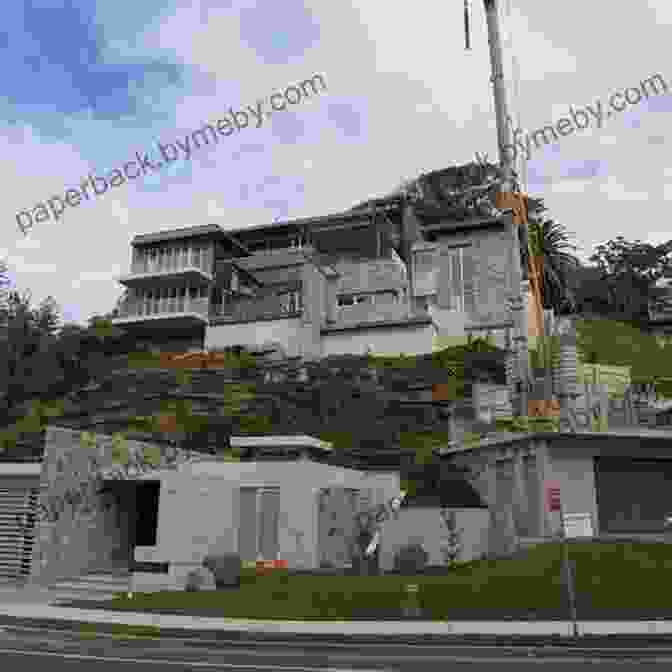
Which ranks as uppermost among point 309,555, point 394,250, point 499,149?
point 394,250

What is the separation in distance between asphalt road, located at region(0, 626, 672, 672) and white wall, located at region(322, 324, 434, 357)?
30013mm

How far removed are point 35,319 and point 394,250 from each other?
26.4m

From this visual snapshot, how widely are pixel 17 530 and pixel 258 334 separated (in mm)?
25710

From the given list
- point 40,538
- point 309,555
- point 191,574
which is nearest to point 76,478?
point 40,538

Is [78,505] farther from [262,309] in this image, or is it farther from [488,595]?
[262,309]

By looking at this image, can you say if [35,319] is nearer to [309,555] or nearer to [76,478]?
[76,478]

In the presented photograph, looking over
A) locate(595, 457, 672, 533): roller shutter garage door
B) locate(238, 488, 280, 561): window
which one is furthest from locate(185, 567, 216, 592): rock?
locate(595, 457, 672, 533): roller shutter garage door

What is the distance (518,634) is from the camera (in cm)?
1182

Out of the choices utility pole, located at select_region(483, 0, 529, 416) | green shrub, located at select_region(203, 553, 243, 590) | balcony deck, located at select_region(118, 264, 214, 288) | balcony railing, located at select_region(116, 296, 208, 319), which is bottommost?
green shrub, located at select_region(203, 553, 243, 590)

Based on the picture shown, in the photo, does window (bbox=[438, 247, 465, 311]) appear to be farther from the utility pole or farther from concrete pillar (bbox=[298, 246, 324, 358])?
the utility pole

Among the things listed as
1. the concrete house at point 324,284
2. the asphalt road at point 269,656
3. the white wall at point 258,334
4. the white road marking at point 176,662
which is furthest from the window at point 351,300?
the white road marking at point 176,662

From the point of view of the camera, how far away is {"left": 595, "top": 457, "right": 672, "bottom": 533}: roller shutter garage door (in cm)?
1975

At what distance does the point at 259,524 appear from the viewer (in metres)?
19.7

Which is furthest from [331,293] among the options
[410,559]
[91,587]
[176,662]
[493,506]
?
[176,662]
